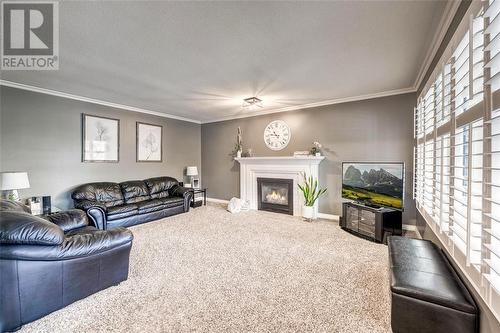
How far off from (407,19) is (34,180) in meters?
5.94

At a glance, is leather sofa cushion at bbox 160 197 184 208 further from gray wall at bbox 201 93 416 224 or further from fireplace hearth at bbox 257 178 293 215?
fireplace hearth at bbox 257 178 293 215

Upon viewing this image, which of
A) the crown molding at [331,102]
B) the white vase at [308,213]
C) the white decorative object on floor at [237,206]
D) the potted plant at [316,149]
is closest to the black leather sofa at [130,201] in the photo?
the white decorative object on floor at [237,206]

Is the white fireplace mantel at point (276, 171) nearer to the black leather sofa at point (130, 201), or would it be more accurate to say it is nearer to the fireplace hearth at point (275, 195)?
the fireplace hearth at point (275, 195)

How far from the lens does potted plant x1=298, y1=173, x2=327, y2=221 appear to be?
4.68m

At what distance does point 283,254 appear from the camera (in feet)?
9.82

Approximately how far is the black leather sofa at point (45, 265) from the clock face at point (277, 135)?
4152 millimetres

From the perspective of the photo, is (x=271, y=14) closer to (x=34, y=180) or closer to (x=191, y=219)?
(x=191, y=219)

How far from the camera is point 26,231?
65.9 inches

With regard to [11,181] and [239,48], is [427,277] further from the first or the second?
[11,181]

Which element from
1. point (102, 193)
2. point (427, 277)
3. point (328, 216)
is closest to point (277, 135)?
point (328, 216)

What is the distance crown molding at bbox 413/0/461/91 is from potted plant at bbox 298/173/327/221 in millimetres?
2659

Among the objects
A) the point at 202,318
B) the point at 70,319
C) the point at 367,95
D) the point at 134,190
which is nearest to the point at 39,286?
the point at 70,319

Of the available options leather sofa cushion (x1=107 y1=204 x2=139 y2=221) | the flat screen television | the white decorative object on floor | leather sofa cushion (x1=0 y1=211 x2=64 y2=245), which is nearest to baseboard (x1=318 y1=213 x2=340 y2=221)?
the flat screen television

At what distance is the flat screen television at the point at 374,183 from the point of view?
3.69 m
